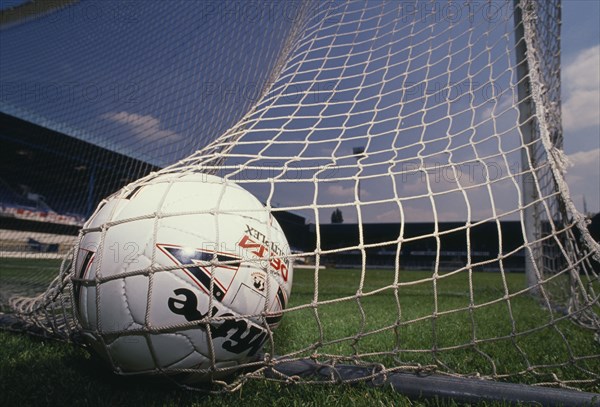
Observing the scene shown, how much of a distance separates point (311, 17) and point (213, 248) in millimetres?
3128

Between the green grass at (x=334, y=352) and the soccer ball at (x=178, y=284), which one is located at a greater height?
the soccer ball at (x=178, y=284)

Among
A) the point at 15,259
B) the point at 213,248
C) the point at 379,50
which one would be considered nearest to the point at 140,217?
the point at 213,248

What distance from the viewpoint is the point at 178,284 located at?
158cm

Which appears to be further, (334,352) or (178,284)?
(334,352)

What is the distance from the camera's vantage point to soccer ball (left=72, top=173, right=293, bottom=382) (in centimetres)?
158

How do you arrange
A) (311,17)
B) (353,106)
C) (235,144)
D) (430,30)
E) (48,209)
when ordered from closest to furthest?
1. (235,144)
2. (353,106)
3. (430,30)
4. (311,17)
5. (48,209)

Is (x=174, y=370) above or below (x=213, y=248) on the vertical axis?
below

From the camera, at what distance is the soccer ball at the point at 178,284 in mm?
1582

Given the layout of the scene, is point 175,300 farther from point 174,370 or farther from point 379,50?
point 379,50

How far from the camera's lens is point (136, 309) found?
1585 millimetres

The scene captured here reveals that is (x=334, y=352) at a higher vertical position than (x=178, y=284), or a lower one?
lower

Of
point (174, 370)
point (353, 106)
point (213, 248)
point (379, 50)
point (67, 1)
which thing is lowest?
point (174, 370)

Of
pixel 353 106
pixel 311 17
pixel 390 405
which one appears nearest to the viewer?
pixel 390 405

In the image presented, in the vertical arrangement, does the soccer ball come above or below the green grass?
above
